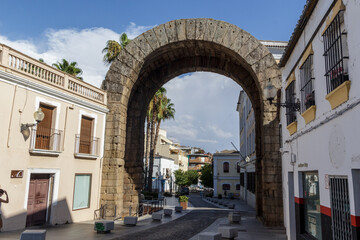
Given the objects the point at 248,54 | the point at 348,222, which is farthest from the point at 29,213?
the point at 248,54

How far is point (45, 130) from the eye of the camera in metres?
12.2

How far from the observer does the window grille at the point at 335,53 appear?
16.5ft

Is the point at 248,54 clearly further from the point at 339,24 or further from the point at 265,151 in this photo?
the point at 339,24

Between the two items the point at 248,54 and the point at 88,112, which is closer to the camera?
the point at 88,112

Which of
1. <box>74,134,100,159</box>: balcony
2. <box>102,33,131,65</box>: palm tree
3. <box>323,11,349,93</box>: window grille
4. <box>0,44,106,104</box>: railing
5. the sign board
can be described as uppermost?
<box>102,33,131,65</box>: palm tree

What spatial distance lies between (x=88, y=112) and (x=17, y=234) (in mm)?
6593

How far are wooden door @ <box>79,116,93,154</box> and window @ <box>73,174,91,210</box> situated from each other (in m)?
1.33

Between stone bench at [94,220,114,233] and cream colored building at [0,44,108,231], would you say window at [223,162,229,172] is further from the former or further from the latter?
stone bench at [94,220,114,233]

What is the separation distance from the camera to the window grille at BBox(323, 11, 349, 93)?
5.03m

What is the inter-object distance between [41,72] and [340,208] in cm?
1157

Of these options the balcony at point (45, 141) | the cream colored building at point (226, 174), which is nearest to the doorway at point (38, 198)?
the balcony at point (45, 141)

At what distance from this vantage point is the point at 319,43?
6480 mm

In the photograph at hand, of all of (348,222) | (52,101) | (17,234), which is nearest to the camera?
(348,222)

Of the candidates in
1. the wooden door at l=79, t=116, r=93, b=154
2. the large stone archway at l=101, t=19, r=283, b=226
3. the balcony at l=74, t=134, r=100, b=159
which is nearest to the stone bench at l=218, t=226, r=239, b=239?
the large stone archway at l=101, t=19, r=283, b=226
